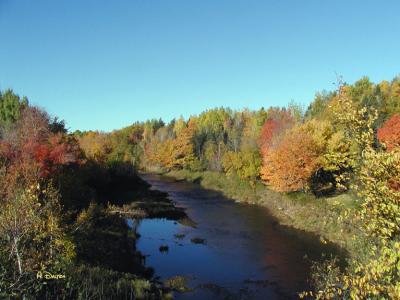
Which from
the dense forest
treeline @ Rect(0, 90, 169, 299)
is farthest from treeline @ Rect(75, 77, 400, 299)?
treeline @ Rect(0, 90, 169, 299)

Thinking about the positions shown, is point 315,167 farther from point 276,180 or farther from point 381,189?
point 381,189

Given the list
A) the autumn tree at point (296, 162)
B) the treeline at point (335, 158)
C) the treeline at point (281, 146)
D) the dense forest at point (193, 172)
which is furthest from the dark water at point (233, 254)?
the treeline at point (281, 146)

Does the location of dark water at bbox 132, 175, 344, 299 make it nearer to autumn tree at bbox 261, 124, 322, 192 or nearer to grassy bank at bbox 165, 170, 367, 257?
grassy bank at bbox 165, 170, 367, 257

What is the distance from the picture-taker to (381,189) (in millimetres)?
6438

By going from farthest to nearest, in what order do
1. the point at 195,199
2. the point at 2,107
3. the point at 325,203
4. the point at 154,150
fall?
the point at 154,150 → the point at 195,199 → the point at 2,107 → the point at 325,203

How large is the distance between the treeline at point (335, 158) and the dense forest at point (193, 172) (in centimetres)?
4

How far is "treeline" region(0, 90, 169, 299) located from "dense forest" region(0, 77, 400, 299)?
0.10 metres

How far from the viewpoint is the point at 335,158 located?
7766 mm

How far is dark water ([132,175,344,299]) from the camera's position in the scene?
26.4m

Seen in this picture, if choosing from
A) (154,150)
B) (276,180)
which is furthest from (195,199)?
(154,150)

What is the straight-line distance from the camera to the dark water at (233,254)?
26.4 m

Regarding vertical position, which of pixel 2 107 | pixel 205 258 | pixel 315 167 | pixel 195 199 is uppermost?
pixel 2 107

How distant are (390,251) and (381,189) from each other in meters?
0.99

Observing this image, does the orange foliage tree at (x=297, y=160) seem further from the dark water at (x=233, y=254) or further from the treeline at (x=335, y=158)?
the dark water at (x=233, y=254)
